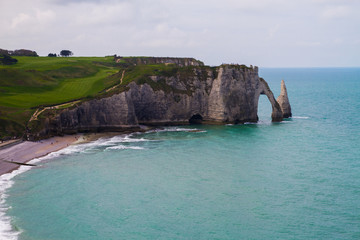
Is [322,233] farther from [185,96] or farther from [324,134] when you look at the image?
[185,96]

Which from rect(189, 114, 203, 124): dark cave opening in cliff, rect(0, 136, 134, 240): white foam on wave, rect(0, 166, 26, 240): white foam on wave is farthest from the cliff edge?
rect(0, 166, 26, 240): white foam on wave

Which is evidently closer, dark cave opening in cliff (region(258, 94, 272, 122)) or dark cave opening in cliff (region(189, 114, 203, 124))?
dark cave opening in cliff (region(189, 114, 203, 124))

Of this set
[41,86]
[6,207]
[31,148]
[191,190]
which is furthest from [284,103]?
[6,207]

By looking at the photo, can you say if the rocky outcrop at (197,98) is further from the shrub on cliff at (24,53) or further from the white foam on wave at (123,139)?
the shrub on cliff at (24,53)

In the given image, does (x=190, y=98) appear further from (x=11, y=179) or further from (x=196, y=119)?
(x=11, y=179)

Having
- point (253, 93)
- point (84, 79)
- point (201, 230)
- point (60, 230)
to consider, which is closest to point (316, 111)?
point (253, 93)

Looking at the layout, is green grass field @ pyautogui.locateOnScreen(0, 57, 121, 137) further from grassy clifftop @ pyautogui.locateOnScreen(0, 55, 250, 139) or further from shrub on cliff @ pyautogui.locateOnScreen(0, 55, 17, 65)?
shrub on cliff @ pyautogui.locateOnScreen(0, 55, 17, 65)

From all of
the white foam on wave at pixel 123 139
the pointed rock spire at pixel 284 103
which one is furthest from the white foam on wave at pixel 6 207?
the pointed rock spire at pixel 284 103
